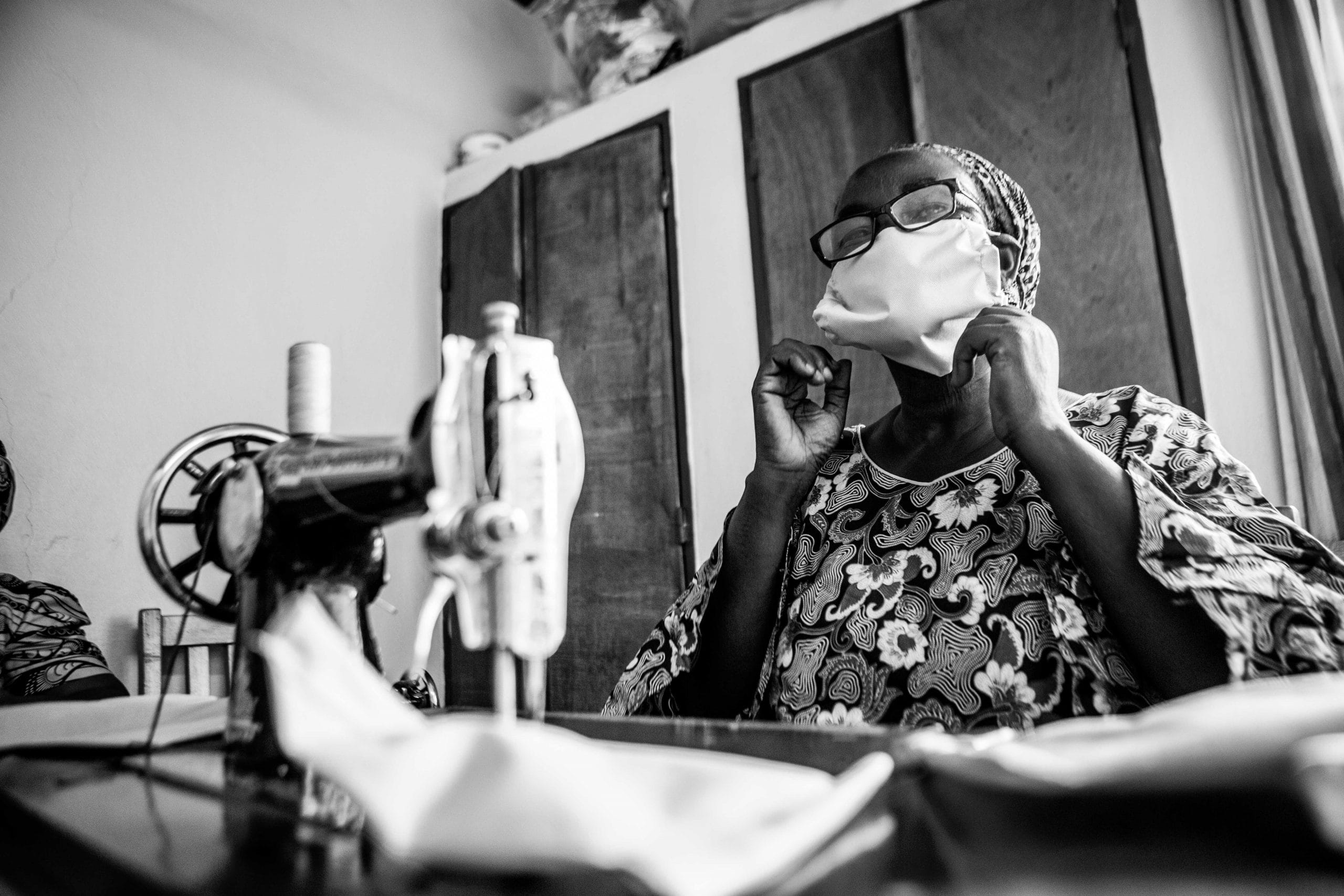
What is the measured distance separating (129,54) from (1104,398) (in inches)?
115

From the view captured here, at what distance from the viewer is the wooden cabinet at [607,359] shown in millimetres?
2713

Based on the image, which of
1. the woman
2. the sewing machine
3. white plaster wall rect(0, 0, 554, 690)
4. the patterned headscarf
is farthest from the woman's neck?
white plaster wall rect(0, 0, 554, 690)

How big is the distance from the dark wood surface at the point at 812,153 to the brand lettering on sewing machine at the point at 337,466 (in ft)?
5.96

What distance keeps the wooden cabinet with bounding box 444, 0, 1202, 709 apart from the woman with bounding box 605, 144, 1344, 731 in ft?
2.47

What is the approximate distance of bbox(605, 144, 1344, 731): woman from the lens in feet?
3.04

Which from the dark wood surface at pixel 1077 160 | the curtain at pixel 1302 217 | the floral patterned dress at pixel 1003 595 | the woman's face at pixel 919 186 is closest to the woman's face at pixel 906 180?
the woman's face at pixel 919 186

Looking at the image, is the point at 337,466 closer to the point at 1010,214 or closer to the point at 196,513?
the point at 196,513

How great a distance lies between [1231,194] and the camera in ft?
6.40

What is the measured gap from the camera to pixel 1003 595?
3.56 feet

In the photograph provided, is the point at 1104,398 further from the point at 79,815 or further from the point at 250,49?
the point at 250,49

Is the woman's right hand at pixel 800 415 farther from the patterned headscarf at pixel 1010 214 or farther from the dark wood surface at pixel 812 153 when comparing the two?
the dark wood surface at pixel 812 153

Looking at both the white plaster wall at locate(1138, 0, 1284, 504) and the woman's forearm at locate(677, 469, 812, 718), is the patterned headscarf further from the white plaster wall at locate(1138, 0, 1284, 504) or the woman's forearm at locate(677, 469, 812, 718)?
the white plaster wall at locate(1138, 0, 1284, 504)

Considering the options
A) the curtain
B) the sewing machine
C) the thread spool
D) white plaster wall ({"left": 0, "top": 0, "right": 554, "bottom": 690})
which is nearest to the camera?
the sewing machine

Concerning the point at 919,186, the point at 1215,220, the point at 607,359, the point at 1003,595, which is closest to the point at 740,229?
the point at 607,359
